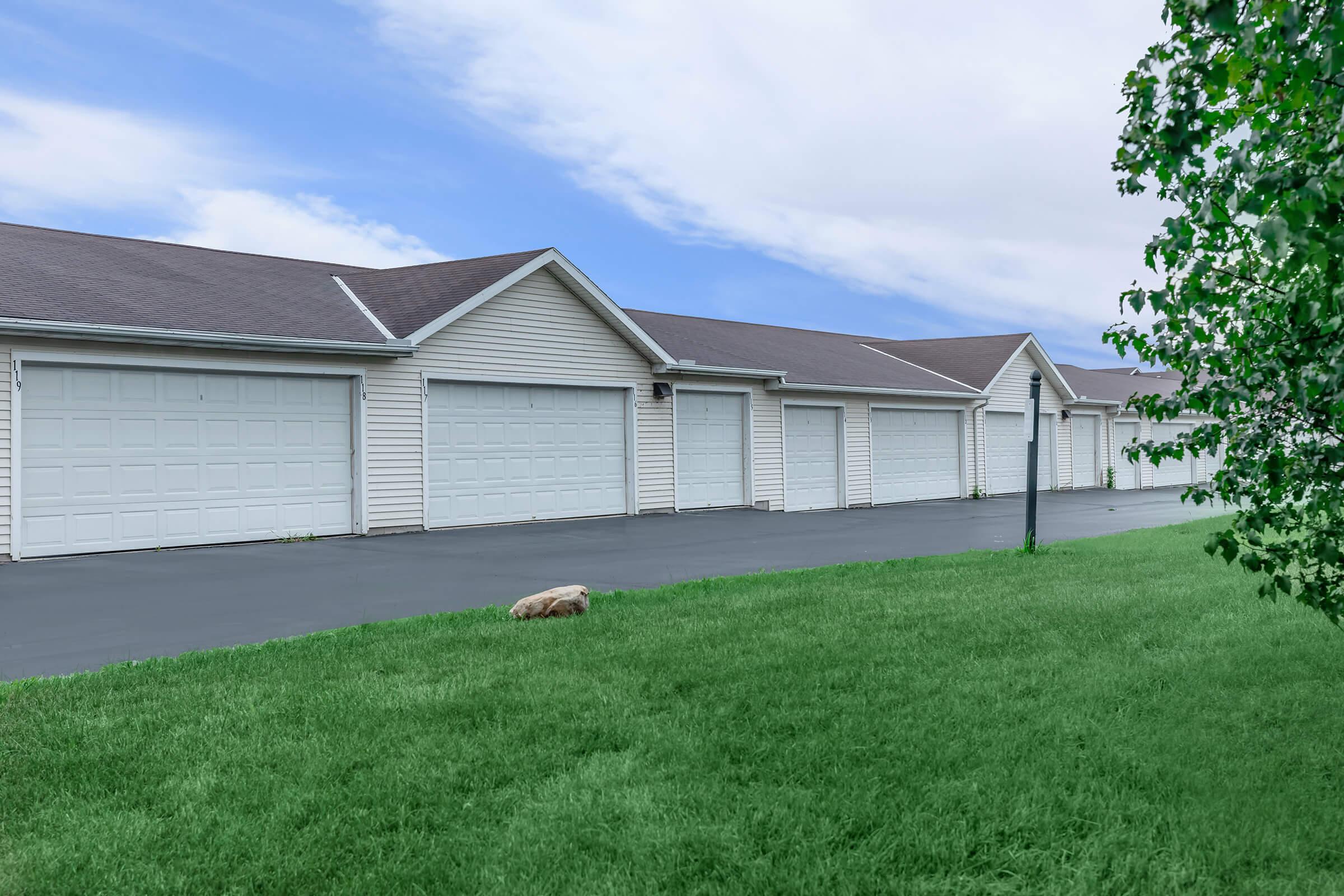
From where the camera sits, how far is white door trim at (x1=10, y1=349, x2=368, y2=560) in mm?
11766

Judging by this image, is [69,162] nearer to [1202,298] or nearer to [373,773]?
[373,773]

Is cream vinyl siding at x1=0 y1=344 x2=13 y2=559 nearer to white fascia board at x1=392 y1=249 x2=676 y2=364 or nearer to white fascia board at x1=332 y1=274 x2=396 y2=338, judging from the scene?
white fascia board at x1=332 y1=274 x2=396 y2=338

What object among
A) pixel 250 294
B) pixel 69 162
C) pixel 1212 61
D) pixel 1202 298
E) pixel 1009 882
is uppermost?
pixel 69 162

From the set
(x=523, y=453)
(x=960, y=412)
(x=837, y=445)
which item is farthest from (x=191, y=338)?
(x=960, y=412)

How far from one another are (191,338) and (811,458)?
42.3 feet

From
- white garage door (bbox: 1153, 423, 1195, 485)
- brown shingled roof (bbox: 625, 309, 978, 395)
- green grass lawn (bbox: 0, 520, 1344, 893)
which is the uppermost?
brown shingled roof (bbox: 625, 309, 978, 395)

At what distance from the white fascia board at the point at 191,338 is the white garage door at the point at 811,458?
29.5ft

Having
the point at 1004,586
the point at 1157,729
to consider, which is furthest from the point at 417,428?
the point at 1157,729

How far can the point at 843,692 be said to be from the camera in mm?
5238

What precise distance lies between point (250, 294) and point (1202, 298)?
48.2ft

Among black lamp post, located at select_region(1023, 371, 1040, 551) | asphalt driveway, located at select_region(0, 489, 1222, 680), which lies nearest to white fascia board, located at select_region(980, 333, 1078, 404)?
asphalt driveway, located at select_region(0, 489, 1222, 680)

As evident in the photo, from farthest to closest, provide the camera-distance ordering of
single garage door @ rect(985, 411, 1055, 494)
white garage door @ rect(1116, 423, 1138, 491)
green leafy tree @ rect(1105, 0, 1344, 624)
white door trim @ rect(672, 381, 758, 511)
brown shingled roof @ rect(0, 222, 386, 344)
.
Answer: white garage door @ rect(1116, 423, 1138, 491)
single garage door @ rect(985, 411, 1055, 494)
white door trim @ rect(672, 381, 758, 511)
brown shingled roof @ rect(0, 222, 386, 344)
green leafy tree @ rect(1105, 0, 1344, 624)

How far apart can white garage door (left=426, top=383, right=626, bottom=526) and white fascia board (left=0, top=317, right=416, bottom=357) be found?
1.52 metres

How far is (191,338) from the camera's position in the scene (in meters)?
12.7
